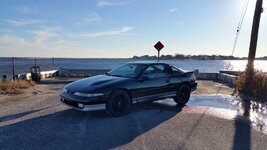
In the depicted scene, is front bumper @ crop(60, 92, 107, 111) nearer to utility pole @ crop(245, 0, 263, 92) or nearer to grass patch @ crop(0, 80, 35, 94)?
grass patch @ crop(0, 80, 35, 94)

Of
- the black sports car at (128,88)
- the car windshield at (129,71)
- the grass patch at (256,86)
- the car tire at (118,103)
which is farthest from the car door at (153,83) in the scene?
the grass patch at (256,86)

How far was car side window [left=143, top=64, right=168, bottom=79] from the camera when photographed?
806 cm

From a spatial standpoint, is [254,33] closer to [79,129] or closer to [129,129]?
[129,129]

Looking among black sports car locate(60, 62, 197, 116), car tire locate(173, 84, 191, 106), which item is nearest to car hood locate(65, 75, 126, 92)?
black sports car locate(60, 62, 197, 116)

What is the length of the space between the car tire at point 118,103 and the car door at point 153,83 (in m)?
0.41

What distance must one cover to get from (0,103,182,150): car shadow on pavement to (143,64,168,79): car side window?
1.06 metres

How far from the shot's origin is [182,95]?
9031mm

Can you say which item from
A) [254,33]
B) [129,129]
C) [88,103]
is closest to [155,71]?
[88,103]

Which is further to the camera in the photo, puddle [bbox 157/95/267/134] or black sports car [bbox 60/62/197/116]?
puddle [bbox 157/95/267/134]

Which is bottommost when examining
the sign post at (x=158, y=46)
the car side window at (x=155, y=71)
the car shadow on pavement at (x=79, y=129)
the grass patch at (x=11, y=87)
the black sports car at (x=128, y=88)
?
the car shadow on pavement at (x=79, y=129)

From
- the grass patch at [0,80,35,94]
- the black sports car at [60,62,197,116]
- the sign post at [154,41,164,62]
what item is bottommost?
the grass patch at [0,80,35,94]

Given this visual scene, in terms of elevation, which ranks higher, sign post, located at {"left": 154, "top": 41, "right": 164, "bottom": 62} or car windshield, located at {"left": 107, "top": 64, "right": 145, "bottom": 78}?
sign post, located at {"left": 154, "top": 41, "right": 164, "bottom": 62}

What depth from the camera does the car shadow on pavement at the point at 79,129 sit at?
16.7 feet

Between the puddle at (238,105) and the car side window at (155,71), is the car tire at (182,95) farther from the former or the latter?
the car side window at (155,71)
